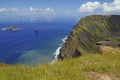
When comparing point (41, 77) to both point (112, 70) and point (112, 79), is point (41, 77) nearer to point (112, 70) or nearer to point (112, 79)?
point (112, 79)

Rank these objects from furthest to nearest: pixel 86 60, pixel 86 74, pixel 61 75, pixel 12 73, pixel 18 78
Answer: pixel 86 60, pixel 86 74, pixel 61 75, pixel 12 73, pixel 18 78

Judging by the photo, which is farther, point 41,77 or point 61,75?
point 61,75

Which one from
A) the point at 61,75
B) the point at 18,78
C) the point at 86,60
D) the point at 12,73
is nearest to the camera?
the point at 18,78

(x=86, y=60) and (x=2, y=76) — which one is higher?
(x=2, y=76)

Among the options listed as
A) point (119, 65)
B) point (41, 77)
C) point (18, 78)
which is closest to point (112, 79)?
point (119, 65)

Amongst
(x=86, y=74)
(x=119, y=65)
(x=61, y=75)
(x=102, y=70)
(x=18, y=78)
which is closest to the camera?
(x=18, y=78)

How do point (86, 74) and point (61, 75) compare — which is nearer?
point (61, 75)

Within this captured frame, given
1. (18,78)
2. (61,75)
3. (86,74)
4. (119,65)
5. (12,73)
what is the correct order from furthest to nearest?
1. (119,65)
2. (86,74)
3. (61,75)
4. (12,73)
5. (18,78)

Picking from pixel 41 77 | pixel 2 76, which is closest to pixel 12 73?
pixel 2 76

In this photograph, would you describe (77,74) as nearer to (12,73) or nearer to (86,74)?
(86,74)

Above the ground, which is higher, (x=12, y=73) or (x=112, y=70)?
(x=12, y=73)
